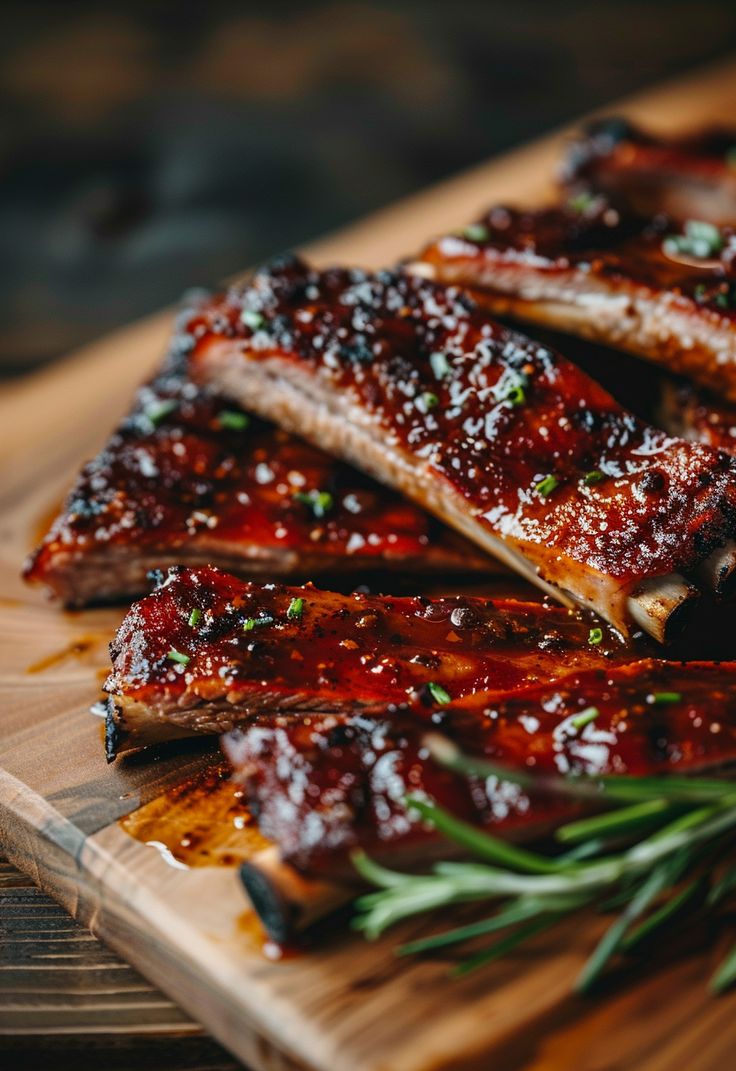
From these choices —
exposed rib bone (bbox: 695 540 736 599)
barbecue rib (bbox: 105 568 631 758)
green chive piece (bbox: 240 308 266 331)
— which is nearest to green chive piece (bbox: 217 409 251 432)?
green chive piece (bbox: 240 308 266 331)

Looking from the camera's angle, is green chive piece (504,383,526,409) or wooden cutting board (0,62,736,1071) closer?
wooden cutting board (0,62,736,1071)

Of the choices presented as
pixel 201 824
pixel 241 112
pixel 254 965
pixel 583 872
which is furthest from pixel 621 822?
pixel 241 112

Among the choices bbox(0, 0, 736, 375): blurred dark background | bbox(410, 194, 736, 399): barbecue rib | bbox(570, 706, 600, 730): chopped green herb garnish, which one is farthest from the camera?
bbox(0, 0, 736, 375): blurred dark background

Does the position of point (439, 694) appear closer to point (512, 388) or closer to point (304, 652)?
point (304, 652)

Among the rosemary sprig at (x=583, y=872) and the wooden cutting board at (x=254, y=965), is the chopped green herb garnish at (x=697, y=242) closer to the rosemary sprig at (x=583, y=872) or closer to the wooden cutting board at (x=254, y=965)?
the rosemary sprig at (x=583, y=872)

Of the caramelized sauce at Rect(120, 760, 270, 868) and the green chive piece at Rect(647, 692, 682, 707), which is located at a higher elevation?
the green chive piece at Rect(647, 692, 682, 707)

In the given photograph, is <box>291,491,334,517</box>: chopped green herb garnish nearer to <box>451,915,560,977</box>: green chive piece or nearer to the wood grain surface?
the wood grain surface
